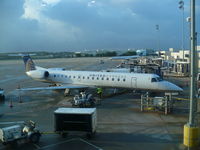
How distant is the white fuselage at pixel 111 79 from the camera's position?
74.6 feet

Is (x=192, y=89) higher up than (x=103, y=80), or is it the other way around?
(x=192, y=89)

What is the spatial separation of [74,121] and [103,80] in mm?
11733

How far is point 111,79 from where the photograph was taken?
24.6 m

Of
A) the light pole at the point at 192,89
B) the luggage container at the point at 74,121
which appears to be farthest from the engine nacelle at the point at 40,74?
the light pole at the point at 192,89

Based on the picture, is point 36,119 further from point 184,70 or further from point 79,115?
point 184,70

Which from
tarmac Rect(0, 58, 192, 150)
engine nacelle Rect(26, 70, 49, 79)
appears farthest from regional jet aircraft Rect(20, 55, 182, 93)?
tarmac Rect(0, 58, 192, 150)

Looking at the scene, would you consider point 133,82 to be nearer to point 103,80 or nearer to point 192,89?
point 103,80

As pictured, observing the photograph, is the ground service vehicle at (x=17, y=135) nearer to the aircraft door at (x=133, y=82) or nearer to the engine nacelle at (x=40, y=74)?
A: the aircraft door at (x=133, y=82)

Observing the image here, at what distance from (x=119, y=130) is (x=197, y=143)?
4.53m

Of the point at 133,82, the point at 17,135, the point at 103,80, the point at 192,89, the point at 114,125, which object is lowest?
the point at 114,125

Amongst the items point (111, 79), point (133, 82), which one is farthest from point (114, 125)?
point (111, 79)

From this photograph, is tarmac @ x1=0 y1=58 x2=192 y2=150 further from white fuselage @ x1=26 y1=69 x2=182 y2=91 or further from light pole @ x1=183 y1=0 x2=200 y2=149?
white fuselage @ x1=26 y1=69 x2=182 y2=91

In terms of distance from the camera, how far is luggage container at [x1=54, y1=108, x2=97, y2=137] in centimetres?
1322

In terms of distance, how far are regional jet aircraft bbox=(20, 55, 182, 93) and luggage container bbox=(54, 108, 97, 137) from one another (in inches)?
415
